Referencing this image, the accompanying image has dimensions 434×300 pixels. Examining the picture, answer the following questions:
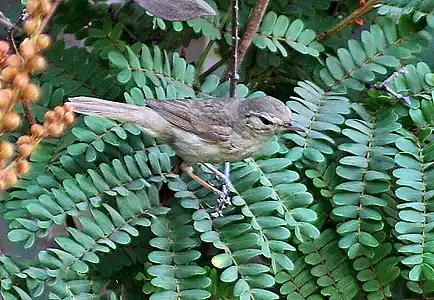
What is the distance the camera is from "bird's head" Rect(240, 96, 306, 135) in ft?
3.11

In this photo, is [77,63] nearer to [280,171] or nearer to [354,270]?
[280,171]

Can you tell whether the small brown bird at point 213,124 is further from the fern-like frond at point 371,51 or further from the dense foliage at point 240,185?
the fern-like frond at point 371,51

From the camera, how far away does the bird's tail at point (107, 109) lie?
885 millimetres

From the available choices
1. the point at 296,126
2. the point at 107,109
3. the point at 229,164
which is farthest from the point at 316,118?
the point at 107,109

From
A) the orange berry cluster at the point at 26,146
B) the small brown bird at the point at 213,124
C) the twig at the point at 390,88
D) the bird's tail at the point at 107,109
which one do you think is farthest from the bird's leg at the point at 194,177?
the orange berry cluster at the point at 26,146

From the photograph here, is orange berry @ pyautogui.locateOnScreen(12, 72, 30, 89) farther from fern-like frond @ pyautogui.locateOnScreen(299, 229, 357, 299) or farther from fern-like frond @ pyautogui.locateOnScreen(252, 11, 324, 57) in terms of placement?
fern-like frond @ pyautogui.locateOnScreen(252, 11, 324, 57)

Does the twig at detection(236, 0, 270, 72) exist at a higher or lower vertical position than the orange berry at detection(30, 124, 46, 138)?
lower

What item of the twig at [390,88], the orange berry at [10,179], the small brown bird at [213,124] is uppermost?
the orange berry at [10,179]

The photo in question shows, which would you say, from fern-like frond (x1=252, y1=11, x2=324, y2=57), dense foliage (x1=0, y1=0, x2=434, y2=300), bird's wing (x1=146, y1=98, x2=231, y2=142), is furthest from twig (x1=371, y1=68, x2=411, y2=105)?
bird's wing (x1=146, y1=98, x2=231, y2=142)

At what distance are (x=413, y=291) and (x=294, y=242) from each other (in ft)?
0.58

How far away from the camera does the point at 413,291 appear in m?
0.88

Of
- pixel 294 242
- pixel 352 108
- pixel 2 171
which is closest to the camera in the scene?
pixel 2 171

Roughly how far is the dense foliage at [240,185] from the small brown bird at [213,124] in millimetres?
23

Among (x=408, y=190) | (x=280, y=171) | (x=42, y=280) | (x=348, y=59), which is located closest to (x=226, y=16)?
(x=348, y=59)
